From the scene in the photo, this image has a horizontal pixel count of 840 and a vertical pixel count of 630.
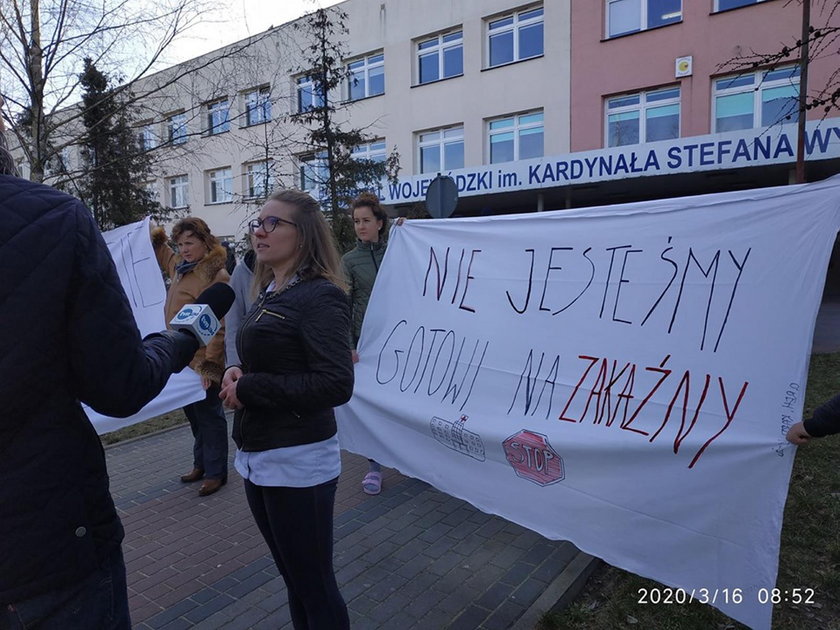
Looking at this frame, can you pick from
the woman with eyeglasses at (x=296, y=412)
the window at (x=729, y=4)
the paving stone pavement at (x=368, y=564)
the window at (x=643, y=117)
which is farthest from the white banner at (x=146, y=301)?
the window at (x=729, y=4)

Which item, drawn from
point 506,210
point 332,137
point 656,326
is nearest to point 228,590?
point 656,326

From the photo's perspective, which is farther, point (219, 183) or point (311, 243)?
point (219, 183)

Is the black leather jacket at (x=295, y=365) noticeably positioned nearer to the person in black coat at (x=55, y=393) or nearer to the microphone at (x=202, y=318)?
the microphone at (x=202, y=318)

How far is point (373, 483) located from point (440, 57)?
1921 cm

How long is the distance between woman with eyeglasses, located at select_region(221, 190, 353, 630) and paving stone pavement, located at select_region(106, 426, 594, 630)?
89 centimetres

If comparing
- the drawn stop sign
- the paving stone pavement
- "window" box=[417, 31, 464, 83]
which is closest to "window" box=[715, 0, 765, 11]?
"window" box=[417, 31, 464, 83]

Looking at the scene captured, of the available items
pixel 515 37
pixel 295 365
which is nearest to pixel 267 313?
pixel 295 365

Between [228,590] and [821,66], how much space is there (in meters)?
17.6

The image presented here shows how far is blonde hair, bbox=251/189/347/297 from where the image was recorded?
221 cm

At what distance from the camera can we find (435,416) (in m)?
3.43

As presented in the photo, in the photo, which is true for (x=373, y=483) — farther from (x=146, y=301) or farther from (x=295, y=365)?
(x=295, y=365)

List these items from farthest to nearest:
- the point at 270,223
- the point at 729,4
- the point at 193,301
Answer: the point at 729,4, the point at 193,301, the point at 270,223

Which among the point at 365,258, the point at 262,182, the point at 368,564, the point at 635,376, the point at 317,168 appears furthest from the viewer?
the point at 262,182

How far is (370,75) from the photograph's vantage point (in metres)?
22.3
